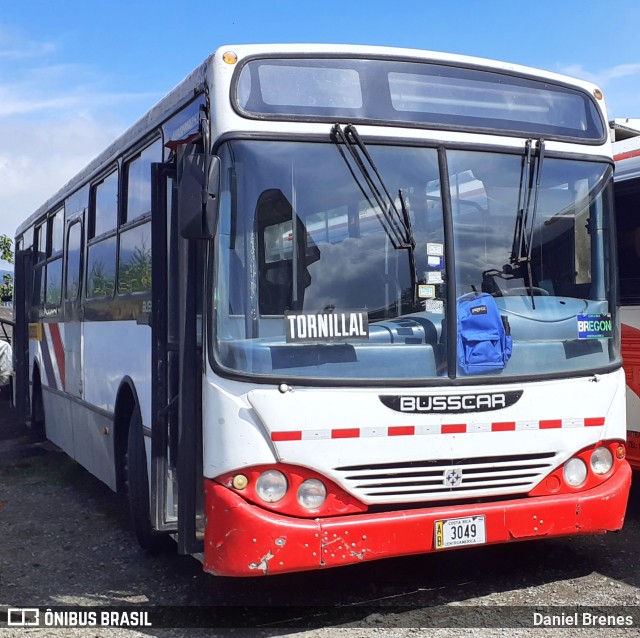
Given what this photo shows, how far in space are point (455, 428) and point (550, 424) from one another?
23.3 inches

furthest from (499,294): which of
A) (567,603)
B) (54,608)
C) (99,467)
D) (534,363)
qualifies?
(99,467)

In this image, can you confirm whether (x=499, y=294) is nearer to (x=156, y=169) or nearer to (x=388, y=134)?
(x=388, y=134)

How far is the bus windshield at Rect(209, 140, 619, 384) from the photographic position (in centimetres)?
475

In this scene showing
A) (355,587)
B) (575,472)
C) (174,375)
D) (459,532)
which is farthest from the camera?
(355,587)

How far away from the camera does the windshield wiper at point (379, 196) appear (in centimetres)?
490

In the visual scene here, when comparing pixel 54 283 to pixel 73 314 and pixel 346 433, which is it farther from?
pixel 346 433

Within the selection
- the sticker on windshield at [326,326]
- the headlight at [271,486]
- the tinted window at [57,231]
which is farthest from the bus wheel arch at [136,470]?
the tinted window at [57,231]

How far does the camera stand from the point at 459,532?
485 cm

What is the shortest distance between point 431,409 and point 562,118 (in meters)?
2.06

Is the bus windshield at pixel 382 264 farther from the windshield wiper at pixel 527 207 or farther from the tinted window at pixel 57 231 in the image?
the tinted window at pixel 57 231

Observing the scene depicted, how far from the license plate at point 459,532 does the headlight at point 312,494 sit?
2.09ft

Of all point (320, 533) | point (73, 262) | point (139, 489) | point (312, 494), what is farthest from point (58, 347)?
point (320, 533)

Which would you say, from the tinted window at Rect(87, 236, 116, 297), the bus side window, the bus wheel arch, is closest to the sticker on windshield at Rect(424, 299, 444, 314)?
the bus wheel arch

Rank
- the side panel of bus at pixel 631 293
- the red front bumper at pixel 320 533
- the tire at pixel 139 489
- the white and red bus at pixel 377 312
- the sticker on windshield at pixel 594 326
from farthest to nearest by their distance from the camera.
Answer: the side panel of bus at pixel 631 293, the tire at pixel 139 489, the sticker on windshield at pixel 594 326, the white and red bus at pixel 377 312, the red front bumper at pixel 320 533
